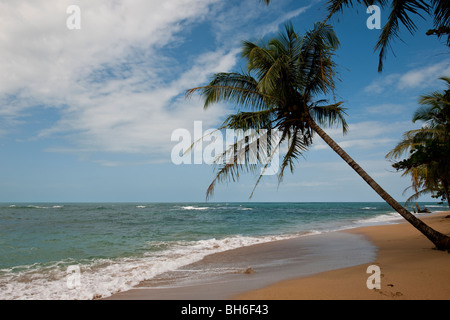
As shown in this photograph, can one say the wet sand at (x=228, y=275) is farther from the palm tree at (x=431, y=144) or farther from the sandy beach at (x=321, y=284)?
the palm tree at (x=431, y=144)

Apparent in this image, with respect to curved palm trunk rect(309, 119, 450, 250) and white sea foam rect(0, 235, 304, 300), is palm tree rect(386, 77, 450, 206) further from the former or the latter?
white sea foam rect(0, 235, 304, 300)

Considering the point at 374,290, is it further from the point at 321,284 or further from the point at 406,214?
the point at 406,214

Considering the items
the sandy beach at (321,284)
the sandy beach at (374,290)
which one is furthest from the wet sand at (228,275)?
the sandy beach at (374,290)

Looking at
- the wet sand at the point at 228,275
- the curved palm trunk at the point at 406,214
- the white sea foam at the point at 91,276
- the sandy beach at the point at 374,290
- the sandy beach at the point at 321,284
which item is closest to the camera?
the sandy beach at the point at 374,290

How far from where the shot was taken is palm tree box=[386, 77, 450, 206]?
240 inches

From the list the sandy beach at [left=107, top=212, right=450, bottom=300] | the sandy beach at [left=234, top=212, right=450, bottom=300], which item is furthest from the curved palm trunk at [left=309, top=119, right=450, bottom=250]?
the sandy beach at [left=234, top=212, right=450, bottom=300]

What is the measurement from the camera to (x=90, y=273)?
7285 mm

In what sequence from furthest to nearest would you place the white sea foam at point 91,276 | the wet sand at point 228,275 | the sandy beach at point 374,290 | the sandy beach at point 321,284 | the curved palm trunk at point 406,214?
the curved palm trunk at point 406,214 → the white sea foam at point 91,276 → the wet sand at point 228,275 → the sandy beach at point 321,284 → the sandy beach at point 374,290

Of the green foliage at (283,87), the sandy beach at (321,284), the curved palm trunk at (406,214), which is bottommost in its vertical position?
the sandy beach at (321,284)

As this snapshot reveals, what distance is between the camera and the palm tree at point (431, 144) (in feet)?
20.0

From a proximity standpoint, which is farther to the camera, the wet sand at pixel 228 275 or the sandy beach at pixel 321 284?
the wet sand at pixel 228 275

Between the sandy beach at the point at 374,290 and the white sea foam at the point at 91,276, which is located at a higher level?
the sandy beach at the point at 374,290
